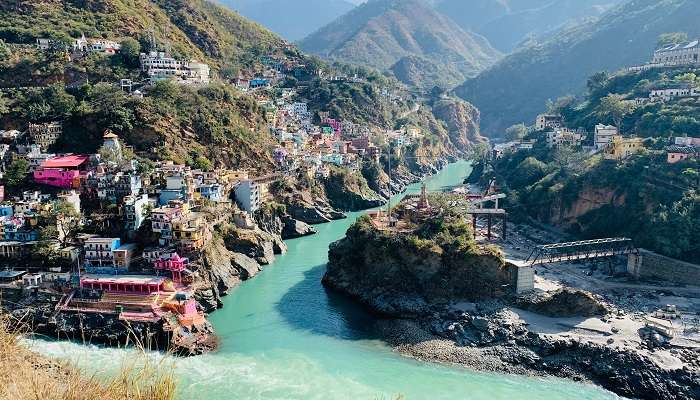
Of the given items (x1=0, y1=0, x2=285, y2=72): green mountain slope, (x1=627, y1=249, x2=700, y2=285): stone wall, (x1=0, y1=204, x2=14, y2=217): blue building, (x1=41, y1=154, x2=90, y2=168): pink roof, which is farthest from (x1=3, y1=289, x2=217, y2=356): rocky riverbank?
(x1=0, y1=0, x2=285, y2=72): green mountain slope

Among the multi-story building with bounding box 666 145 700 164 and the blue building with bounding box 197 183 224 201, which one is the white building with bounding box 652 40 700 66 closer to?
the multi-story building with bounding box 666 145 700 164

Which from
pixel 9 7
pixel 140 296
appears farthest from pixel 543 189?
pixel 9 7

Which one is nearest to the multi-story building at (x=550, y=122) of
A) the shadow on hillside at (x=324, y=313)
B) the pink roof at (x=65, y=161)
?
the shadow on hillside at (x=324, y=313)

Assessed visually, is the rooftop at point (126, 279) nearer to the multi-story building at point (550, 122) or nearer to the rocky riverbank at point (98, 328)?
the rocky riverbank at point (98, 328)

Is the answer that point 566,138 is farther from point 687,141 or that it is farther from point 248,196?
point 248,196

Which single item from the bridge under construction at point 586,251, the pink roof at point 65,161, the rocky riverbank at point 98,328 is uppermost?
the pink roof at point 65,161

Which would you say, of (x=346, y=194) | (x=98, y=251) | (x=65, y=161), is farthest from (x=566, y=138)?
(x=65, y=161)

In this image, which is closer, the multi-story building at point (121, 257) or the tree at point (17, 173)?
the multi-story building at point (121, 257)

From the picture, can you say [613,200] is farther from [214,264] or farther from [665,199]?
[214,264]
